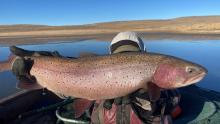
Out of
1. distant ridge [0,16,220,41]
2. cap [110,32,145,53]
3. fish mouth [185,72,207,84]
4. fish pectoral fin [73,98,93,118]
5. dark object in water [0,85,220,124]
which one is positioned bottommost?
distant ridge [0,16,220,41]

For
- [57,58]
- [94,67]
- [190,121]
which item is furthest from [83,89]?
[190,121]

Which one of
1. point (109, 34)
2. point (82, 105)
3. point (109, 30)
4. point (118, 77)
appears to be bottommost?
point (109, 30)

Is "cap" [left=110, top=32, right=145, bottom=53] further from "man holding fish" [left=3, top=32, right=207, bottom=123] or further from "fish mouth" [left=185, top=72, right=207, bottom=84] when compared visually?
"fish mouth" [left=185, top=72, right=207, bottom=84]

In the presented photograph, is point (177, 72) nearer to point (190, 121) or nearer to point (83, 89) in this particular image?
point (83, 89)

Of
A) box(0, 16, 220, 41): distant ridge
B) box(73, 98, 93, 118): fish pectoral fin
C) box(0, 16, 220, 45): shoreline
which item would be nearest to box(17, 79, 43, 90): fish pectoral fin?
box(73, 98, 93, 118): fish pectoral fin

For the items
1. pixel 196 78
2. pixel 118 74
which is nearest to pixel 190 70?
pixel 196 78

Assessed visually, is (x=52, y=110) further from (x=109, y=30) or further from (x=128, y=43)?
(x=109, y=30)

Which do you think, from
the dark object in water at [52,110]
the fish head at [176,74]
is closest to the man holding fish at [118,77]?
the fish head at [176,74]
